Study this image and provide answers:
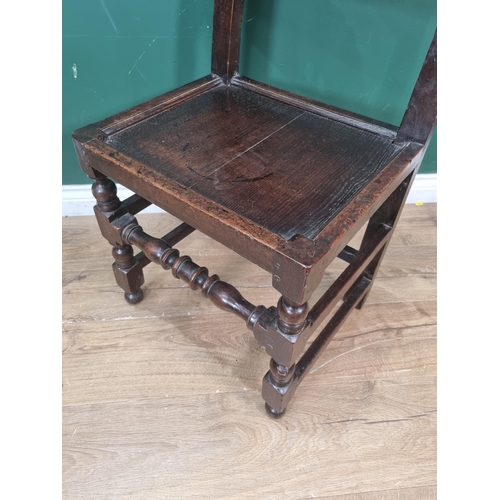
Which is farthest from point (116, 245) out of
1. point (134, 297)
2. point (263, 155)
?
point (263, 155)

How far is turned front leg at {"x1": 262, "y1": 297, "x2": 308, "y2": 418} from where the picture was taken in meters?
0.61

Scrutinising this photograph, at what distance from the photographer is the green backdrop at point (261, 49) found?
90 centimetres

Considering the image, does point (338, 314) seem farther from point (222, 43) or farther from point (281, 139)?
point (222, 43)

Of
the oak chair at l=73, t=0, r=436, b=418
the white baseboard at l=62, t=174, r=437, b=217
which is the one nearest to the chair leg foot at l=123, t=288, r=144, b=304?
the oak chair at l=73, t=0, r=436, b=418

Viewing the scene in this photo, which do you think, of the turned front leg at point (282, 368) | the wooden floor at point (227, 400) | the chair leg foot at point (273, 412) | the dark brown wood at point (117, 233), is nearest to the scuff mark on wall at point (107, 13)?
the dark brown wood at point (117, 233)

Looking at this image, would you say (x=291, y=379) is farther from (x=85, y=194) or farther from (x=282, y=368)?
(x=85, y=194)

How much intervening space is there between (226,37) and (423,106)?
0.41m

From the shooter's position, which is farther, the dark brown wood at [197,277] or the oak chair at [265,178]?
the dark brown wood at [197,277]

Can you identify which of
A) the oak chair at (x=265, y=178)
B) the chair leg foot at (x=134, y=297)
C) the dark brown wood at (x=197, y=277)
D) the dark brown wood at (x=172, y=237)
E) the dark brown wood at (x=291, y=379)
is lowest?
the chair leg foot at (x=134, y=297)

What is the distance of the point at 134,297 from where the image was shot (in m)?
1.00

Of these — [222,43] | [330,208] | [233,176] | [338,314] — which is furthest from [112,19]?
[338,314]

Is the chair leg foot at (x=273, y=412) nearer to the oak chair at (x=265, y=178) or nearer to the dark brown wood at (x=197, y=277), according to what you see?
the oak chair at (x=265, y=178)

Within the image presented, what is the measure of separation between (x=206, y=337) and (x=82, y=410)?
11.4 inches

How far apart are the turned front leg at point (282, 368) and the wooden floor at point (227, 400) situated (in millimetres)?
67
